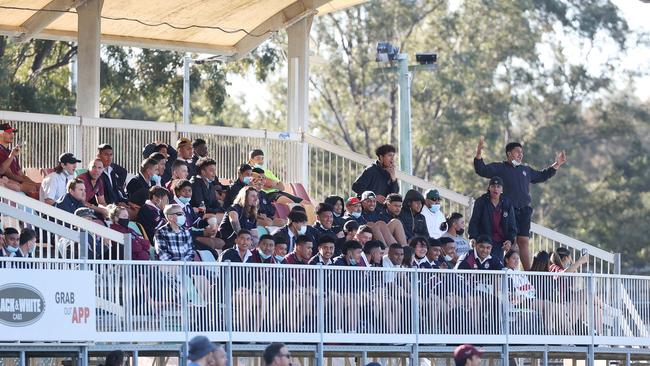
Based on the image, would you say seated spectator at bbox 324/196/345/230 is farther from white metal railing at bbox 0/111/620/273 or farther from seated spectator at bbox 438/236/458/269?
white metal railing at bbox 0/111/620/273

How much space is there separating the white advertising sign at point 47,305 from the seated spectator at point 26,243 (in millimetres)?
545

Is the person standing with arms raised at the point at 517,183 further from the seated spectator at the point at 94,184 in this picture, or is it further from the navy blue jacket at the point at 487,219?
the seated spectator at the point at 94,184

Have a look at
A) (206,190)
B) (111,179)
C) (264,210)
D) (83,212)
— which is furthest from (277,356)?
(264,210)

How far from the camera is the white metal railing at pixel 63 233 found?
19.3 metres

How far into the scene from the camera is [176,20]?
101 feet

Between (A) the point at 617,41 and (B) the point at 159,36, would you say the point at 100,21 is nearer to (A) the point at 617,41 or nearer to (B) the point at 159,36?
(B) the point at 159,36

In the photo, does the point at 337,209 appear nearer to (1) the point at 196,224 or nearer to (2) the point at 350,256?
(1) the point at 196,224

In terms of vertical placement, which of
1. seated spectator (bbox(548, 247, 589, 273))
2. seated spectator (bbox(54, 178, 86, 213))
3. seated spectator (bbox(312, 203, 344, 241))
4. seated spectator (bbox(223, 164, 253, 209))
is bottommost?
seated spectator (bbox(548, 247, 589, 273))

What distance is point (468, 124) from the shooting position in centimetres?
6259

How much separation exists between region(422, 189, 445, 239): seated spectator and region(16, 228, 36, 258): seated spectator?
7072 millimetres

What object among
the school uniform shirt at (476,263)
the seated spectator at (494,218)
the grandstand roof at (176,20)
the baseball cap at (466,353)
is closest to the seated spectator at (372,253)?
the school uniform shirt at (476,263)

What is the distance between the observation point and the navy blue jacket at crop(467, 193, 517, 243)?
2405cm

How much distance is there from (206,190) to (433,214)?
11.8 ft

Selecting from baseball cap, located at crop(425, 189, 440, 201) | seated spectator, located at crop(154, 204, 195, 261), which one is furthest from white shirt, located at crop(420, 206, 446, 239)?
seated spectator, located at crop(154, 204, 195, 261)
